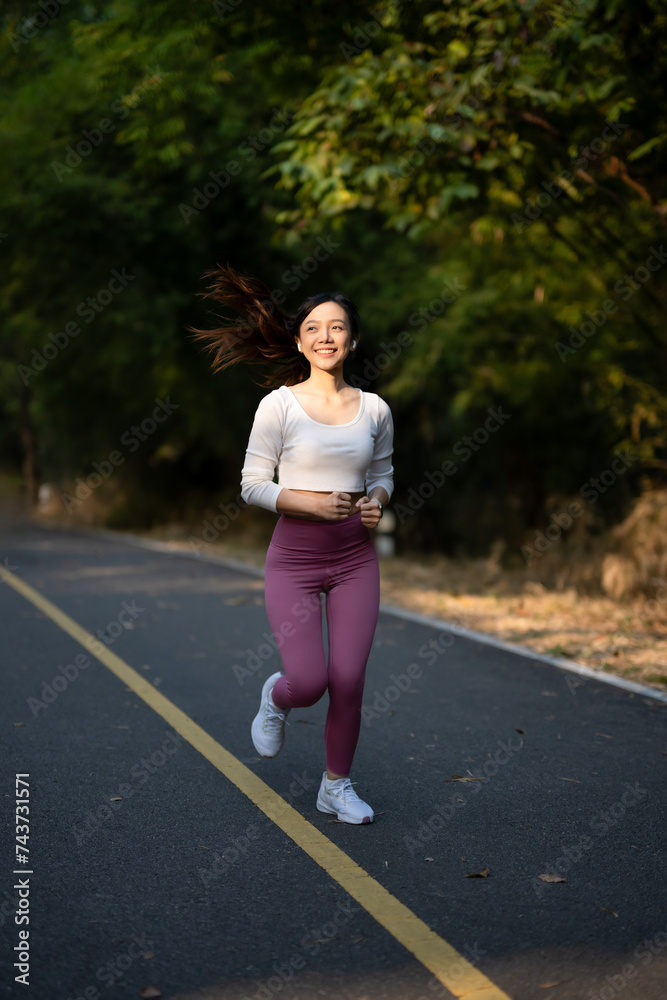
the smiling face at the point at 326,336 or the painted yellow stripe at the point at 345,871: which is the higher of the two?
the smiling face at the point at 326,336

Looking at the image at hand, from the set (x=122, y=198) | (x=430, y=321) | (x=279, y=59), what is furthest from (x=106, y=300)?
(x=279, y=59)

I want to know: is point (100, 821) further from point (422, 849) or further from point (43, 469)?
point (43, 469)

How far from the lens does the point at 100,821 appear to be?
4.26 m

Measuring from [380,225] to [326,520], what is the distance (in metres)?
12.8

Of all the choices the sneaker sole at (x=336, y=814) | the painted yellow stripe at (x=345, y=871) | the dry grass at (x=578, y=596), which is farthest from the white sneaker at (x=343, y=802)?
the dry grass at (x=578, y=596)

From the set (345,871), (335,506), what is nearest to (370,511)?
(335,506)

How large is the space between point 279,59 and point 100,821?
8604 mm

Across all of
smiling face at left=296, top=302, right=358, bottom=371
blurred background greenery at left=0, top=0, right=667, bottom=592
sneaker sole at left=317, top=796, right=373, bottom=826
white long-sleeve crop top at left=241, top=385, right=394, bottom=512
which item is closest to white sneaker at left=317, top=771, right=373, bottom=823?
sneaker sole at left=317, top=796, right=373, bottom=826

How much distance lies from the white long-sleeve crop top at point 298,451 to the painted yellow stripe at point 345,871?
1371 mm

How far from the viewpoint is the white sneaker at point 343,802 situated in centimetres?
423

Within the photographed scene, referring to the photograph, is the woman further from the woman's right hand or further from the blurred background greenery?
the blurred background greenery

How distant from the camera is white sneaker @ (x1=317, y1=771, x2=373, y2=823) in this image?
13.9 ft

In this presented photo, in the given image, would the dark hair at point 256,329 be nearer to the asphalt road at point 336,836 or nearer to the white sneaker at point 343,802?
the white sneaker at point 343,802

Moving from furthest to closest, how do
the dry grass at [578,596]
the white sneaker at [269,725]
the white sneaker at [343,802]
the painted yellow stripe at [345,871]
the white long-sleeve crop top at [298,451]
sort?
1. the dry grass at [578,596]
2. the white sneaker at [269,725]
3. the white sneaker at [343,802]
4. the white long-sleeve crop top at [298,451]
5. the painted yellow stripe at [345,871]
